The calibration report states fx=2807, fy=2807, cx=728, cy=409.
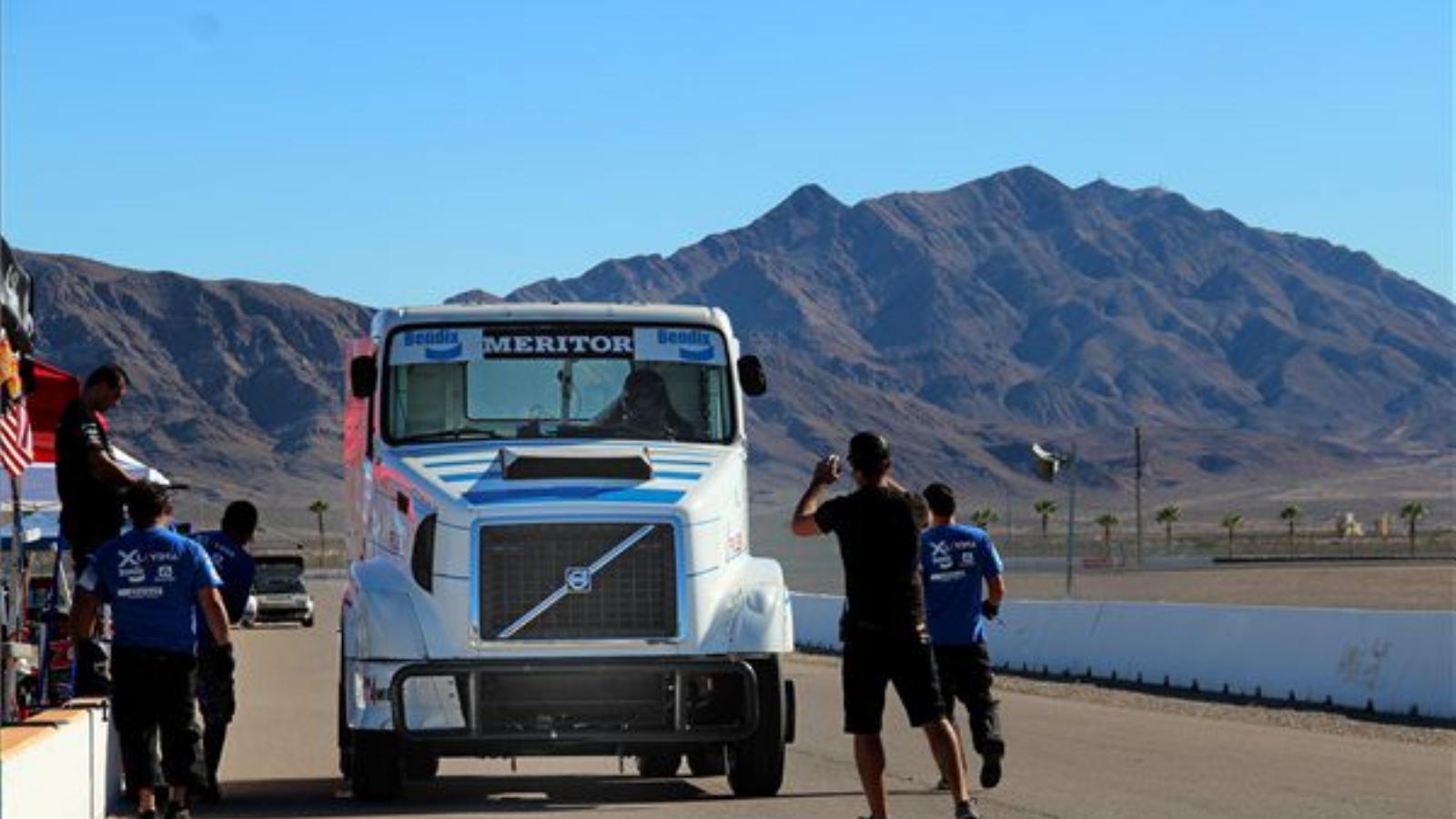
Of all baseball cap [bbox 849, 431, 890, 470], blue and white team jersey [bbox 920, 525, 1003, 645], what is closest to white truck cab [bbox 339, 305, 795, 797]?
blue and white team jersey [bbox 920, 525, 1003, 645]

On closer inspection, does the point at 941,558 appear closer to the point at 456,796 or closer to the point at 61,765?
the point at 456,796

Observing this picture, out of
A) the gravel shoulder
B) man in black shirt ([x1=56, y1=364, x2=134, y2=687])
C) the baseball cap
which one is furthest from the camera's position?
the gravel shoulder

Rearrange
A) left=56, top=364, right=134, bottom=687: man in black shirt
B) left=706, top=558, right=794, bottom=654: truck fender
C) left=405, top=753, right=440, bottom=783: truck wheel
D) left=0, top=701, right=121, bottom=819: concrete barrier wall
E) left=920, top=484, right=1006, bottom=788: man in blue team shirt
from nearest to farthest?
left=0, top=701, right=121, bottom=819: concrete barrier wall
left=56, top=364, right=134, bottom=687: man in black shirt
left=706, top=558, right=794, bottom=654: truck fender
left=405, top=753, right=440, bottom=783: truck wheel
left=920, top=484, right=1006, bottom=788: man in blue team shirt

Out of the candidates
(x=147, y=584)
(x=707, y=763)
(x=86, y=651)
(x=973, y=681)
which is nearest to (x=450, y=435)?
(x=86, y=651)

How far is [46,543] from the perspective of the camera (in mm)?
33000

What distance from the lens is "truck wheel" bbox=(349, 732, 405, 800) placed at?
1672 cm

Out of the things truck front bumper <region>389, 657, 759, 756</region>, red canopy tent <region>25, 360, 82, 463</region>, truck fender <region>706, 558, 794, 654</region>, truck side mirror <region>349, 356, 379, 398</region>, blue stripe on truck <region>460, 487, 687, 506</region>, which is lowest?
truck front bumper <region>389, 657, 759, 756</region>

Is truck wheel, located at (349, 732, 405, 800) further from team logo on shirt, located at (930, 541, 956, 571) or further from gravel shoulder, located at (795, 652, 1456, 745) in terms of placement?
gravel shoulder, located at (795, 652, 1456, 745)

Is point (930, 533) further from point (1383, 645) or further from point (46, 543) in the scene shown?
point (46, 543)

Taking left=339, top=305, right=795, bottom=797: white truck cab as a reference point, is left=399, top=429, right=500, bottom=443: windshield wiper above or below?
above

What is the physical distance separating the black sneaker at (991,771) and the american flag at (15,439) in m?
6.52

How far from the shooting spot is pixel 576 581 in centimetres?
1639

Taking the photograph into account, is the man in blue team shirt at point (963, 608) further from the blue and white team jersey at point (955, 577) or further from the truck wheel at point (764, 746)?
the truck wheel at point (764, 746)

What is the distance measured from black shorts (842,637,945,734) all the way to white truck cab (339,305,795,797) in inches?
99.6
